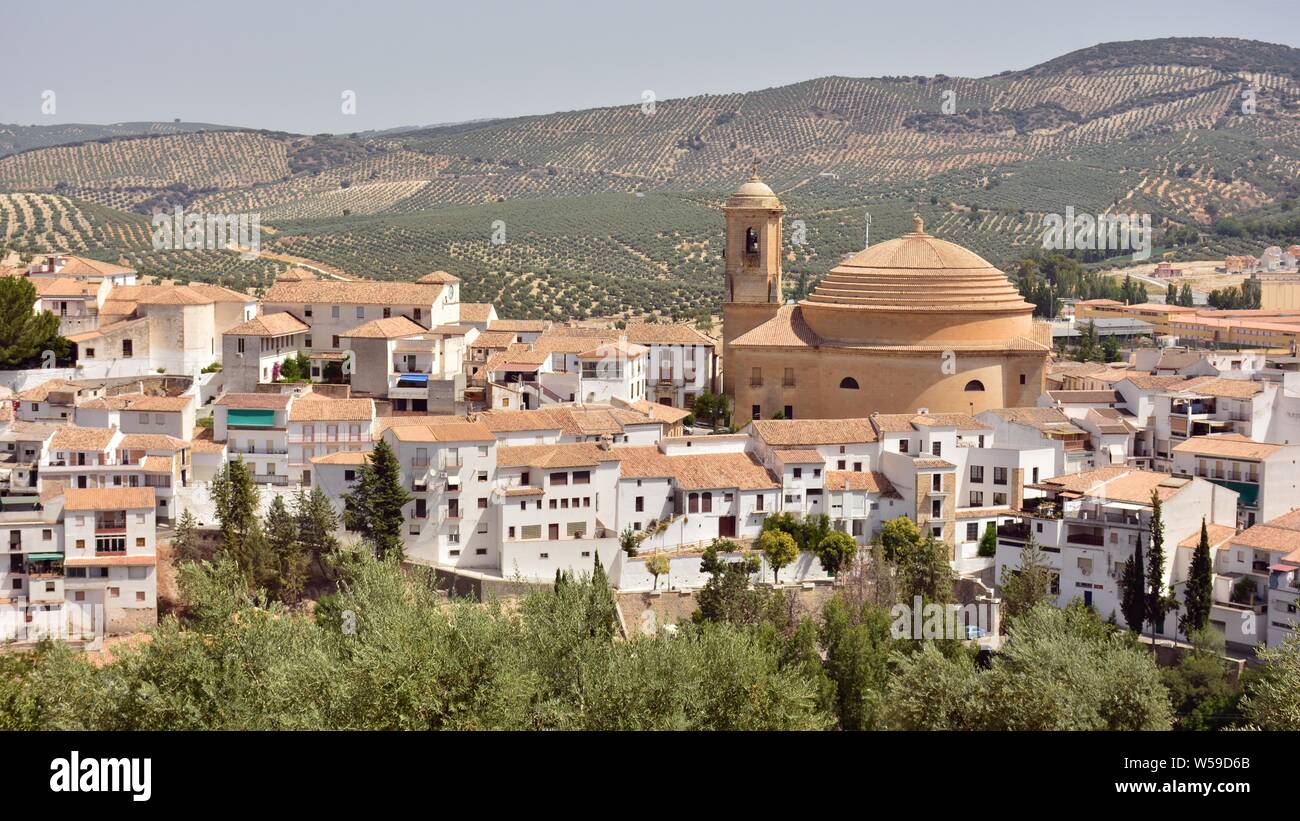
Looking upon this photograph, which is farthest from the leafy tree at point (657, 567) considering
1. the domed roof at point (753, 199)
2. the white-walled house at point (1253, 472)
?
the domed roof at point (753, 199)

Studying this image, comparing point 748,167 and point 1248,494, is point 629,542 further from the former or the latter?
point 748,167

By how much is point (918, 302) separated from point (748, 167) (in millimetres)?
99152

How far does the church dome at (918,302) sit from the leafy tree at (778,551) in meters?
7.57

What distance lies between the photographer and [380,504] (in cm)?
3331

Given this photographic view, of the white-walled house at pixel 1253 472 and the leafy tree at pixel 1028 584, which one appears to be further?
the white-walled house at pixel 1253 472

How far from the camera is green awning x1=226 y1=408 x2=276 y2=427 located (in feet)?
119

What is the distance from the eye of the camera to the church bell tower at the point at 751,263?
4297 cm

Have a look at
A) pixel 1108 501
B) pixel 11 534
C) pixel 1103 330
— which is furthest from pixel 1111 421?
pixel 1103 330

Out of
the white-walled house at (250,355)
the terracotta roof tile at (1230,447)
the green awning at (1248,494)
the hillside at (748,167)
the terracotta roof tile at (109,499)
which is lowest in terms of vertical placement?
the green awning at (1248,494)

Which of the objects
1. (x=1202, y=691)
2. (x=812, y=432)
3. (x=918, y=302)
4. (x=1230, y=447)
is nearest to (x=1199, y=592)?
(x=1202, y=691)

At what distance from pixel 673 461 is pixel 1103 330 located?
1347 inches

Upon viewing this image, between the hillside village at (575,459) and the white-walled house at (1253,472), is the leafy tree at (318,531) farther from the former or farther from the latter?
the white-walled house at (1253,472)

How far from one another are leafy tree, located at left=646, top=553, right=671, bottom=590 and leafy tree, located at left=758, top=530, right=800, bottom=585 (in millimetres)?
1904

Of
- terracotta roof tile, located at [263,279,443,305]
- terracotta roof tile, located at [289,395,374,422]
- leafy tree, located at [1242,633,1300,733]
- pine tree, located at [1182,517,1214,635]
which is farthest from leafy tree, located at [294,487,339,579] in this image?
leafy tree, located at [1242,633,1300,733]
